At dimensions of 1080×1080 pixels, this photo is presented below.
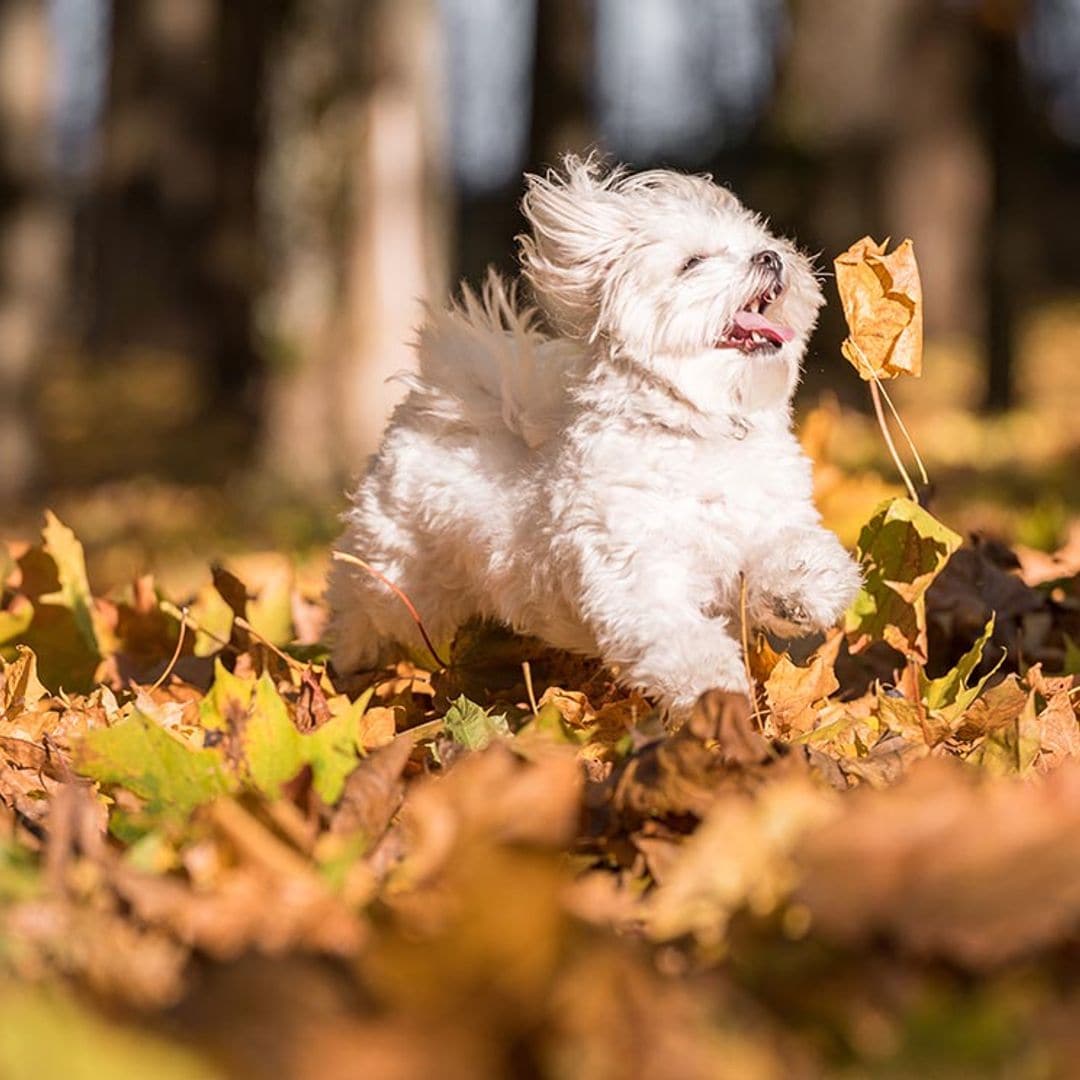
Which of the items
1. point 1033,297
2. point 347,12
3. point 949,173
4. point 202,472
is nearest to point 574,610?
point 347,12

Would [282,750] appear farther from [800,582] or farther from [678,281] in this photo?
[678,281]

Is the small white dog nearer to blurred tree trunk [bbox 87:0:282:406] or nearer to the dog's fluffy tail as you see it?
the dog's fluffy tail

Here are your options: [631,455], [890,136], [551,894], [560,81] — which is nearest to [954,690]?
[631,455]

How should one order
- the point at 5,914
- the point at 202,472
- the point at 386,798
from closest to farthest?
the point at 5,914, the point at 386,798, the point at 202,472

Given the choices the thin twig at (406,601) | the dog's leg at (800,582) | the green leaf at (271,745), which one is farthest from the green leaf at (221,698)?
the dog's leg at (800,582)

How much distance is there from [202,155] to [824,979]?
17.7m

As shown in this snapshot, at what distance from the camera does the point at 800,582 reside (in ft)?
9.12

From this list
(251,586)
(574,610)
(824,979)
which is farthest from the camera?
(251,586)

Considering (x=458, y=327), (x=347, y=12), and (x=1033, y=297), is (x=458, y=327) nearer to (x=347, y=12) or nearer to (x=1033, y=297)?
(x=347, y=12)

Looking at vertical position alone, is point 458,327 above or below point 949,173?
above

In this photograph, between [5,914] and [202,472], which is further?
[202,472]

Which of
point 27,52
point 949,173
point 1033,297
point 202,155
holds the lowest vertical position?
point 1033,297

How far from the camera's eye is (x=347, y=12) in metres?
8.30

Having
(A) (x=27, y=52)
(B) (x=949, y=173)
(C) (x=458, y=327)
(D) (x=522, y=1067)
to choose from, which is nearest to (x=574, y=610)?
(C) (x=458, y=327)
